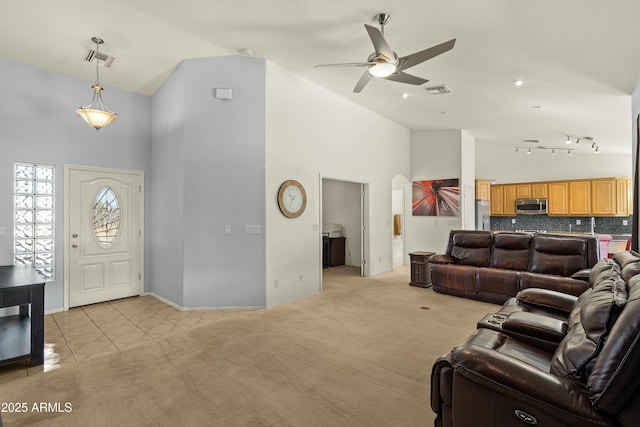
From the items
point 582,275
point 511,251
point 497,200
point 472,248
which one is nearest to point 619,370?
point 582,275

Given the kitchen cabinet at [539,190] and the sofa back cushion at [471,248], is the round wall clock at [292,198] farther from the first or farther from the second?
the kitchen cabinet at [539,190]

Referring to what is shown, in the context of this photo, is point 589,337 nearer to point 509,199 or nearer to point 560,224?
point 509,199

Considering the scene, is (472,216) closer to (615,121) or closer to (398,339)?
(615,121)

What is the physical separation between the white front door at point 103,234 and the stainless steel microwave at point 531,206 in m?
9.56

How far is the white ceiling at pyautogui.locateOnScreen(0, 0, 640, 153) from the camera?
10.4 feet

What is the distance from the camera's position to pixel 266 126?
15.0 feet

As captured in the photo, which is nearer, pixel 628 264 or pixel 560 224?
pixel 628 264

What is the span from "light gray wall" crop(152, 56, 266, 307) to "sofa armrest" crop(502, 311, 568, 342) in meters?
3.13

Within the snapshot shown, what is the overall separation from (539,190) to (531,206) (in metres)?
0.49

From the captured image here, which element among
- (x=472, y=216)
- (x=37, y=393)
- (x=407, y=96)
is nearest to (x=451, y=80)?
(x=407, y=96)

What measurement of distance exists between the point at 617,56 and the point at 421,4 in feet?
9.00

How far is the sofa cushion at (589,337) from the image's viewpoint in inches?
56.9

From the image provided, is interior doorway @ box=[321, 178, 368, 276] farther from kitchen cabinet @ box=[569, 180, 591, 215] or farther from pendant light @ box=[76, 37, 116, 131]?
kitchen cabinet @ box=[569, 180, 591, 215]

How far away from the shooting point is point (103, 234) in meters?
5.00
